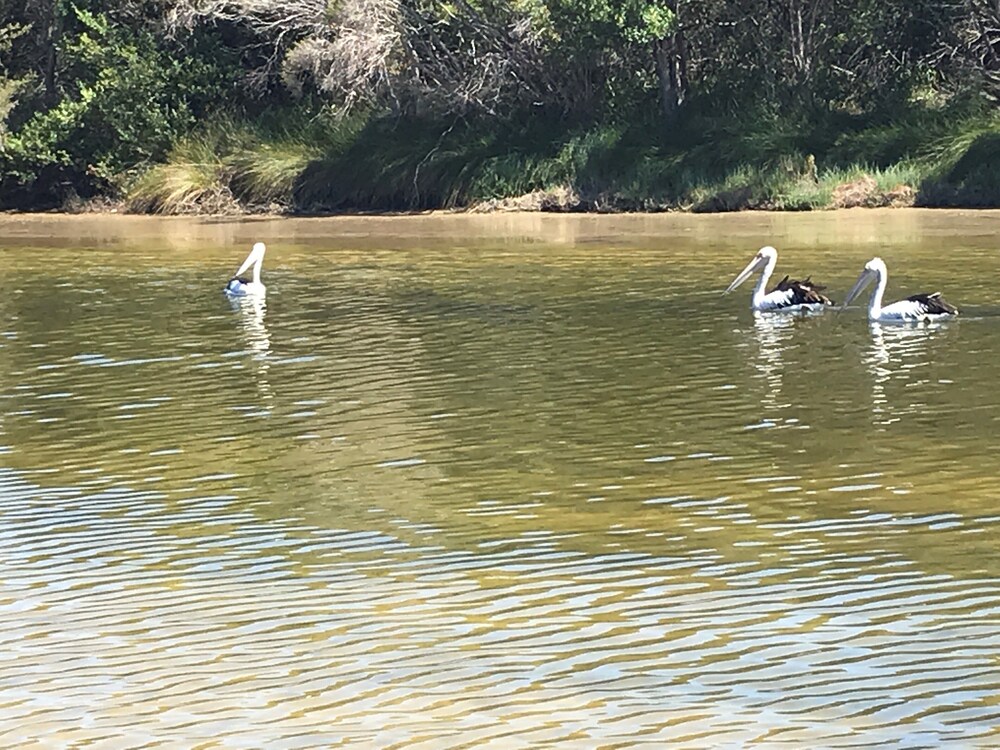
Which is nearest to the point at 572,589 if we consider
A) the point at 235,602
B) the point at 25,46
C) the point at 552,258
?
the point at 235,602

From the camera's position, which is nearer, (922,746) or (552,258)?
(922,746)

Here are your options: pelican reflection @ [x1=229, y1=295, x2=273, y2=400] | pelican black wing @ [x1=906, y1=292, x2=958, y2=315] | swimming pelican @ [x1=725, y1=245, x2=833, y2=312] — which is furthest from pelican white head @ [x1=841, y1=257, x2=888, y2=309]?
pelican reflection @ [x1=229, y1=295, x2=273, y2=400]

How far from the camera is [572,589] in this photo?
7.69 metres

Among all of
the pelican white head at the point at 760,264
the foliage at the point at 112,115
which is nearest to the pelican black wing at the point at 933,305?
the pelican white head at the point at 760,264

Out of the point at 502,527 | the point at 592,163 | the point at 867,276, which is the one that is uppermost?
the point at 592,163

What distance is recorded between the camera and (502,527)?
29.3 feet

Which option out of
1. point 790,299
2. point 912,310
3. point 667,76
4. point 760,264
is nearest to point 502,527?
point 912,310

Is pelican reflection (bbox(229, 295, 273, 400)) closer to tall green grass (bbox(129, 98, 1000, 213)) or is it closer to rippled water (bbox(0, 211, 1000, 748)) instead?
rippled water (bbox(0, 211, 1000, 748))

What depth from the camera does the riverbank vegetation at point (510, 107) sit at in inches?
1238

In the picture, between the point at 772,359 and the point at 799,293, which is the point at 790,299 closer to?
the point at 799,293

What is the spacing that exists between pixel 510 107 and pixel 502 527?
2726 centimetres

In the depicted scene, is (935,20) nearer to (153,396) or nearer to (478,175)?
(478,175)

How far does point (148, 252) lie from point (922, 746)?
2296 cm

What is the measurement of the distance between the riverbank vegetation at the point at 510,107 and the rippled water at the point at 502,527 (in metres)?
13.0
